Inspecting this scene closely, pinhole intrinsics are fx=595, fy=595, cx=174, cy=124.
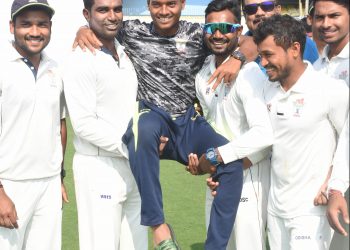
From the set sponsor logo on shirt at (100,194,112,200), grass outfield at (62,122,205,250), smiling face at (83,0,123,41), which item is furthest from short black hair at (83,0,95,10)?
grass outfield at (62,122,205,250)

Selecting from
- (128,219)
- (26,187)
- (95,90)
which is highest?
(95,90)

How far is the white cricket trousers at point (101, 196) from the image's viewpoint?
13.2 feet

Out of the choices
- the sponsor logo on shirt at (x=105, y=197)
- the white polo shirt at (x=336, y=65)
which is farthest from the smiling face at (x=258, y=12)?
the sponsor logo on shirt at (x=105, y=197)

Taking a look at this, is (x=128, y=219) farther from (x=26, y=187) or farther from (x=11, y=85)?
(x=11, y=85)

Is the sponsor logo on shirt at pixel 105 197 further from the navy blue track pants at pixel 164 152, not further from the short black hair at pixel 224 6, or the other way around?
the short black hair at pixel 224 6

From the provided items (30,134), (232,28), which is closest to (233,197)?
(232,28)

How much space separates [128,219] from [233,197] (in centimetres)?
90

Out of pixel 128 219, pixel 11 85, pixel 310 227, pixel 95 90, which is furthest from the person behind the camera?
pixel 128 219

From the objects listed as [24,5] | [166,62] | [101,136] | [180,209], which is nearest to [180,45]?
[166,62]

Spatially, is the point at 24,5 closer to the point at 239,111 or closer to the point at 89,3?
the point at 89,3

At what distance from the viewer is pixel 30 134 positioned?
3.80m

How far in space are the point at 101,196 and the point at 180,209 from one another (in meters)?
2.79

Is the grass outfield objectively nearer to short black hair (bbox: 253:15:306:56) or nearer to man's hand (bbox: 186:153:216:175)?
man's hand (bbox: 186:153:216:175)

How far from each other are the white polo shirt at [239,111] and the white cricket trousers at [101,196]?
2.34ft
